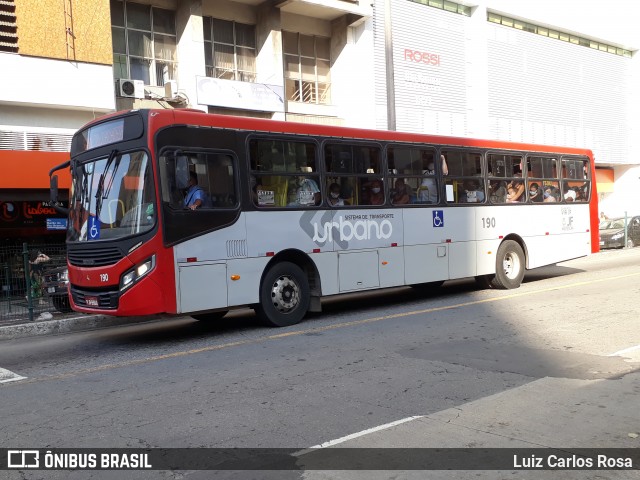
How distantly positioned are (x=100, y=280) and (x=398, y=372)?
455 cm

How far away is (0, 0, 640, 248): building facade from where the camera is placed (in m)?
16.8

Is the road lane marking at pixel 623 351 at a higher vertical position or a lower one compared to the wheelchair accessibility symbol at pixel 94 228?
lower

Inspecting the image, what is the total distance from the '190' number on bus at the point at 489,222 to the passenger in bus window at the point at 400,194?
2.29 metres

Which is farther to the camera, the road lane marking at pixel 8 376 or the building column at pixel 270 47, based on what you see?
the building column at pixel 270 47

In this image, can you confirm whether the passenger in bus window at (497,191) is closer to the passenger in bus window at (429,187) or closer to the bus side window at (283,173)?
the passenger in bus window at (429,187)

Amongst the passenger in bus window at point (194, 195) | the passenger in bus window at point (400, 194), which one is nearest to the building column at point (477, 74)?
the passenger in bus window at point (400, 194)

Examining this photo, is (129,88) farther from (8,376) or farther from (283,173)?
(8,376)

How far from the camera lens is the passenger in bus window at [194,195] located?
29.3ft

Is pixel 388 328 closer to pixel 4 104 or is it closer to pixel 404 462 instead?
pixel 404 462

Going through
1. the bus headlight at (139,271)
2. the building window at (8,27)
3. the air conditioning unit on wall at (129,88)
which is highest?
the building window at (8,27)

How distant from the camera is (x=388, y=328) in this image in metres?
9.42

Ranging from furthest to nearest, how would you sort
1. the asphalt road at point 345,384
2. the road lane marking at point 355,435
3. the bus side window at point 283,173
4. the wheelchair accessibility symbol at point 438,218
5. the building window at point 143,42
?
the building window at point 143,42 < the wheelchair accessibility symbol at point 438,218 < the bus side window at point 283,173 < the asphalt road at point 345,384 < the road lane marking at point 355,435

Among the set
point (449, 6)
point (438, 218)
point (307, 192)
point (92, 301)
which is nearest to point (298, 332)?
point (307, 192)

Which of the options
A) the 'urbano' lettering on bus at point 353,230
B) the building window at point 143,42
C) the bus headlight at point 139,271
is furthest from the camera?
the building window at point 143,42
